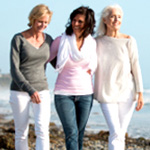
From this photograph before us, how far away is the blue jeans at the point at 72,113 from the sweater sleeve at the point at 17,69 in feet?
1.24

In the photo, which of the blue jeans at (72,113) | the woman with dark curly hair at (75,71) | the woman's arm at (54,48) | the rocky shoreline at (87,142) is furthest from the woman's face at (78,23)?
the rocky shoreline at (87,142)

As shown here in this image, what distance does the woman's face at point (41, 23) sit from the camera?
4.12 meters

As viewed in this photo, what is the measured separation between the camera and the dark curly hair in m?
4.25

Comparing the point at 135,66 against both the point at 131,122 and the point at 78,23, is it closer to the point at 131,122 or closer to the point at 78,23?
the point at 78,23

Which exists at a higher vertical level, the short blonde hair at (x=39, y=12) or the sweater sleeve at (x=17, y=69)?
the short blonde hair at (x=39, y=12)

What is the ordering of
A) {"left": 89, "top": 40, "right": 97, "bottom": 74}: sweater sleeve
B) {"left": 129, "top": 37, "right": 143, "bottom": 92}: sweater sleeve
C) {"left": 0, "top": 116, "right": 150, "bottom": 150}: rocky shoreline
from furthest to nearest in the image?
{"left": 0, "top": 116, "right": 150, "bottom": 150}: rocky shoreline, {"left": 129, "top": 37, "right": 143, "bottom": 92}: sweater sleeve, {"left": 89, "top": 40, "right": 97, "bottom": 74}: sweater sleeve

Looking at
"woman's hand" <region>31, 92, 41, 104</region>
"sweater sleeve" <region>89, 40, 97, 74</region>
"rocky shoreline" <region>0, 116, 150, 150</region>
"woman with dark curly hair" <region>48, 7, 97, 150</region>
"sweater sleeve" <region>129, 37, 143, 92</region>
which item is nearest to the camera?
"woman's hand" <region>31, 92, 41, 104</region>

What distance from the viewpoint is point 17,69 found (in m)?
4.15

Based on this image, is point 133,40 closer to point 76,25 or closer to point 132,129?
point 76,25

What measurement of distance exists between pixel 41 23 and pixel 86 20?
1.81ft

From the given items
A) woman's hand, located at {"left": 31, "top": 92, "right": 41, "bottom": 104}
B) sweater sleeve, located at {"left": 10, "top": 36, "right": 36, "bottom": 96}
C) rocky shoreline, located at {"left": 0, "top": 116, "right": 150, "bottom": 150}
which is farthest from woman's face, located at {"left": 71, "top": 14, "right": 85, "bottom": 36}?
rocky shoreline, located at {"left": 0, "top": 116, "right": 150, "bottom": 150}

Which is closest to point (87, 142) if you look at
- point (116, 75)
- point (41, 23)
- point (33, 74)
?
point (116, 75)

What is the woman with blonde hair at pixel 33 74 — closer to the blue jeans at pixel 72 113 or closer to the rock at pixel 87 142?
the blue jeans at pixel 72 113

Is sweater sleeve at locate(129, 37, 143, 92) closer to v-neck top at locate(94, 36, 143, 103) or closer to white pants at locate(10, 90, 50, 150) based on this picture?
v-neck top at locate(94, 36, 143, 103)
